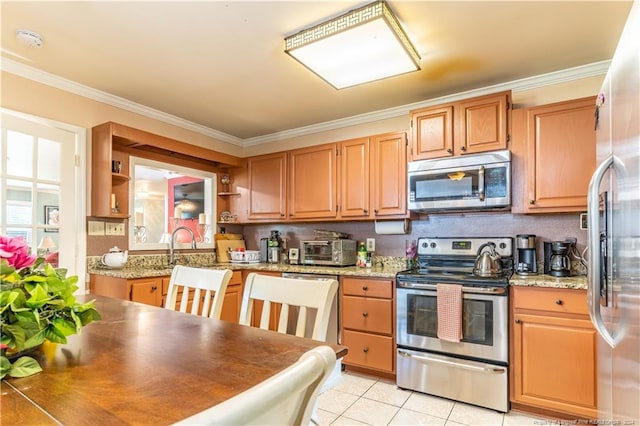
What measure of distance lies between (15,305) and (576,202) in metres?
2.90

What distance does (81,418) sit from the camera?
66cm

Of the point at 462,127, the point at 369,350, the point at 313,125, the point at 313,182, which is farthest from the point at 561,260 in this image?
the point at 313,125

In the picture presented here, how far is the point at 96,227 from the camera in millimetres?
2967

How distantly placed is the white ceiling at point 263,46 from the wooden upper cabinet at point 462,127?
215 millimetres

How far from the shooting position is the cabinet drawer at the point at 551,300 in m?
2.09

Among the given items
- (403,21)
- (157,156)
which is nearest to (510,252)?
(403,21)

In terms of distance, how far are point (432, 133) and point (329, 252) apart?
141 cm

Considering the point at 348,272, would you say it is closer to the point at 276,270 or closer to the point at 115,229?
the point at 276,270

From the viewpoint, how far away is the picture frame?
8.70 ft

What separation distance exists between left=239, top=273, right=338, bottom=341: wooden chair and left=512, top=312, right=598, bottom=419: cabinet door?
1560 mm

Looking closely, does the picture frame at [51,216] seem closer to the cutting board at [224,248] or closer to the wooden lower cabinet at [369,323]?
the cutting board at [224,248]

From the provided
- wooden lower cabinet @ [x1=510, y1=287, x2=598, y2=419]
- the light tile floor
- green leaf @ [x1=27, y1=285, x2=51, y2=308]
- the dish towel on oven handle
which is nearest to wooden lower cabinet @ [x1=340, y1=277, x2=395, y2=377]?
the light tile floor

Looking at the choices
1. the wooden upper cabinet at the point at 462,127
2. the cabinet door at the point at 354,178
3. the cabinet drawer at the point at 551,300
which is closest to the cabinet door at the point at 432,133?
the wooden upper cabinet at the point at 462,127

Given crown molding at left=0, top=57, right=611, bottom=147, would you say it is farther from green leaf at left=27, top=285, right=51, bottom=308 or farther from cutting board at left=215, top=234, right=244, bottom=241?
green leaf at left=27, top=285, right=51, bottom=308
